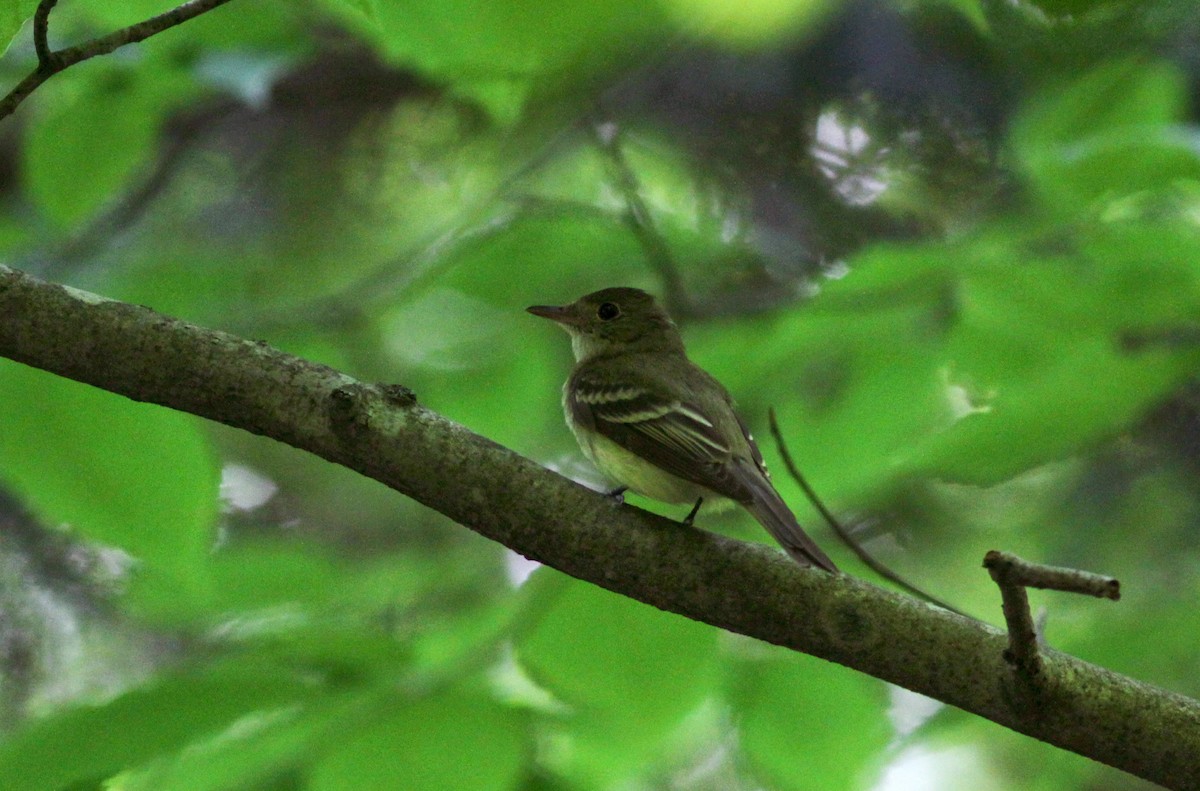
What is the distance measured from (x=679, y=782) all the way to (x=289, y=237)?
10.2 feet

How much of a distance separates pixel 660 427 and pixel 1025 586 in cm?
145

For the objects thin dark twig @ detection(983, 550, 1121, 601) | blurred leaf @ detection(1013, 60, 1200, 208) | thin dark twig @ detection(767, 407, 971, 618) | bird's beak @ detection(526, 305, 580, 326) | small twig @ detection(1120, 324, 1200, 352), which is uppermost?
blurred leaf @ detection(1013, 60, 1200, 208)

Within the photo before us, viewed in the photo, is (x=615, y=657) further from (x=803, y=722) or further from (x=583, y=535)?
(x=803, y=722)

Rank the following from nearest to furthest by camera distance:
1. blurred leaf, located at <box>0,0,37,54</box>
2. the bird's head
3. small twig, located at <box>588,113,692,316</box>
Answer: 1. blurred leaf, located at <box>0,0,37,54</box>
2. small twig, located at <box>588,113,692,316</box>
3. the bird's head

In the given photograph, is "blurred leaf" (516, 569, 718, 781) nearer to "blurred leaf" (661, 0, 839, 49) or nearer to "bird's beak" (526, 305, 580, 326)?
"blurred leaf" (661, 0, 839, 49)

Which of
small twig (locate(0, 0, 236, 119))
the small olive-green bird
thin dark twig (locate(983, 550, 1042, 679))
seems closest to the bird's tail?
the small olive-green bird

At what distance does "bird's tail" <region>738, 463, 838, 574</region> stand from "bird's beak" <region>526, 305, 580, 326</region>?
1.06m

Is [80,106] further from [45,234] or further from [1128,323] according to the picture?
[1128,323]

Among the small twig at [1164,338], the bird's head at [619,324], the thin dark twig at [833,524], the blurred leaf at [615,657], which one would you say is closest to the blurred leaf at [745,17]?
the thin dark twig at [833,524]

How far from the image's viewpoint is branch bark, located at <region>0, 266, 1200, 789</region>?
195 centimetres

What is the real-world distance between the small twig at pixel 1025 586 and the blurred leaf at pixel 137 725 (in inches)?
44.1

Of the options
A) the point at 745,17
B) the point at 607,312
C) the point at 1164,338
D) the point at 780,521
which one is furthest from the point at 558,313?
the point at 1164,338

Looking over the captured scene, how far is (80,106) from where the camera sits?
285 centimetres

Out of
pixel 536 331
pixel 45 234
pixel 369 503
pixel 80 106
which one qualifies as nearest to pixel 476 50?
pixel 80 106
